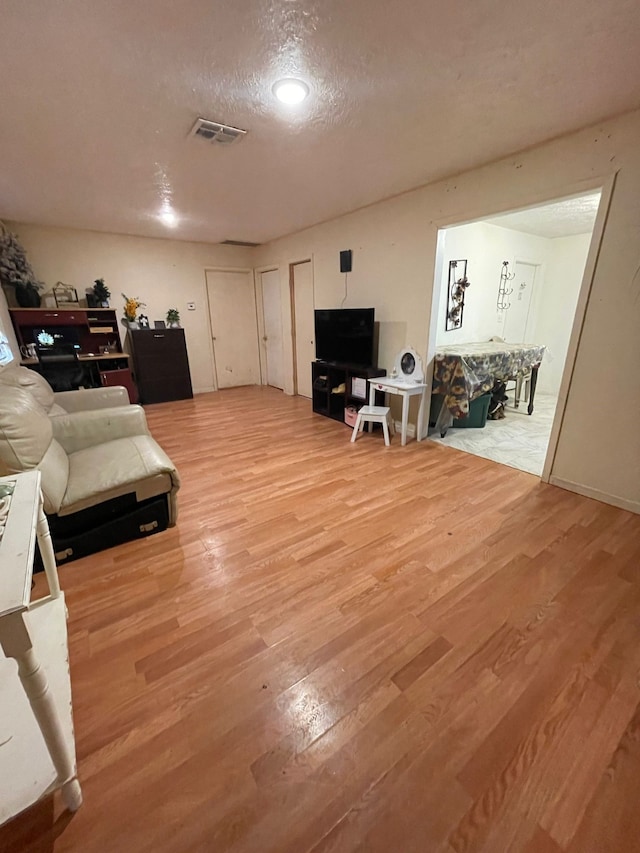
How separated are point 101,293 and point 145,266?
832mm

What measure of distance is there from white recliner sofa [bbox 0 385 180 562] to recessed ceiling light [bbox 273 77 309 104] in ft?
6.57

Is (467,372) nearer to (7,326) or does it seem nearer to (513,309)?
(513,309)

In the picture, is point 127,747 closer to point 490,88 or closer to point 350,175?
point 490,88

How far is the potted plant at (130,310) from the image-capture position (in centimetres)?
487

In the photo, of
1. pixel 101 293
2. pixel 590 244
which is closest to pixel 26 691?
pixel 590 244

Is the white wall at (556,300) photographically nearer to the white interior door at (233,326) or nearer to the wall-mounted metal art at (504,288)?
the wall-mounted metal art at (504,288)

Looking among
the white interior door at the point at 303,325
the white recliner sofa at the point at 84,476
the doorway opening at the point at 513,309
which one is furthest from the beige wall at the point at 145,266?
the doorway opening at the point at 513,309

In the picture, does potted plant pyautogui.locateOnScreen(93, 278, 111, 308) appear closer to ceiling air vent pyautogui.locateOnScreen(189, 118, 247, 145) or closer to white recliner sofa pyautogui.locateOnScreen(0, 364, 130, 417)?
white recliner sofa pyautogui.locateOnScreen(0, 364, 130, 417)

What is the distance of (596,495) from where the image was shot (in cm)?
240

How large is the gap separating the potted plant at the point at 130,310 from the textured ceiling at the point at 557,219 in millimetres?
4598

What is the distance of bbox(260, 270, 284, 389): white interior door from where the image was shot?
220 inches

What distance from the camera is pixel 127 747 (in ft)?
3.47

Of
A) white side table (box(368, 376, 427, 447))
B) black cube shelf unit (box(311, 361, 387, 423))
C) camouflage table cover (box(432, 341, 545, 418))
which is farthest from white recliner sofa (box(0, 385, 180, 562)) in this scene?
camouflage table cover (box(432, 341, 545, 418))

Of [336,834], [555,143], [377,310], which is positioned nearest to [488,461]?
[377,310]
